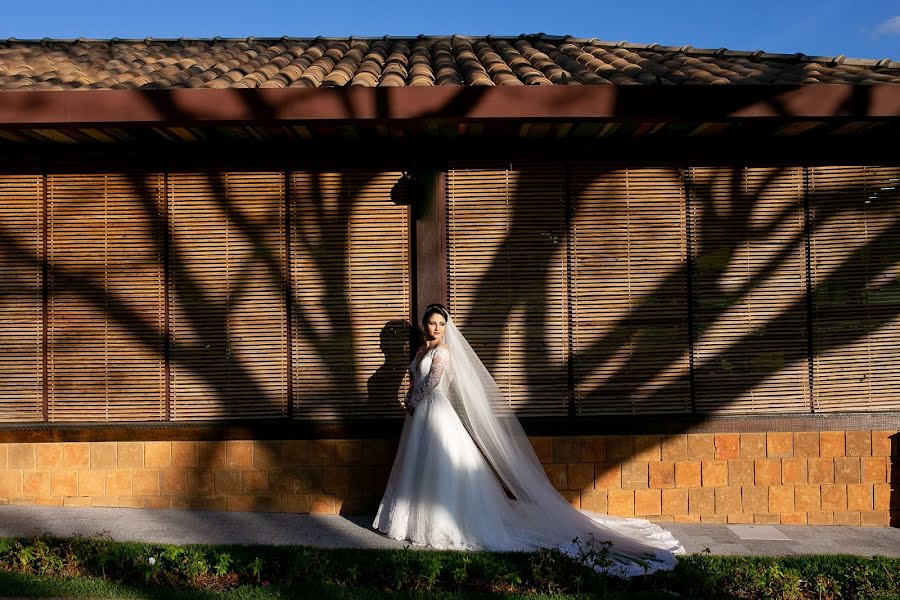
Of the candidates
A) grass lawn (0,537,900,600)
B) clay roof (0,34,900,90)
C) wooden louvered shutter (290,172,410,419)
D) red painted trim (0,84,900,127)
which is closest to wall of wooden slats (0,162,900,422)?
wooden louvered shutter (290,172,410,419)

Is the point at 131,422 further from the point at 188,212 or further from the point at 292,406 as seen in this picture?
the point at 188,212

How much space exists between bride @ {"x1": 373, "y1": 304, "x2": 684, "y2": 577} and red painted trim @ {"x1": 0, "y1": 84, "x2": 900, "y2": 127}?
164cm

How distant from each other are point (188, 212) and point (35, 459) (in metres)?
2.50

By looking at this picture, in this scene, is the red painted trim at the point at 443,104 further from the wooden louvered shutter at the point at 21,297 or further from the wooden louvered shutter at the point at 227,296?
the wooden louvered shutter at the point at 21,297

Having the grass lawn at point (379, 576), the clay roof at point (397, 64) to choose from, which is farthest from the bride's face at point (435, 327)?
the clay roof at point (397, 64)

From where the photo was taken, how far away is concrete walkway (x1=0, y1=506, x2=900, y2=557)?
18.6ft

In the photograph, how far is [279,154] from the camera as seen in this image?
21.5 feet

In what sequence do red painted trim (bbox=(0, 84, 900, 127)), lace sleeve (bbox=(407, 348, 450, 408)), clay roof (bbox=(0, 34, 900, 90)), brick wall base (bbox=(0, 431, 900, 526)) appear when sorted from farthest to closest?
brick wall base (bbox=(0, 431, 900, 526))
clay roof (bbox=(0, 34, 900, 90))
lace sleeve (bbox=(407, 348, 450, 408))
red painted trim (bbox=(0, 84, 900, 127))

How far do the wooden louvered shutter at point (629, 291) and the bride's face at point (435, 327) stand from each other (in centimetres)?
124

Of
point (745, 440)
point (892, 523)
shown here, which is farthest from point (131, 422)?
point (892, 523)

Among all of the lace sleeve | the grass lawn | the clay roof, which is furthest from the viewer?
the clay roof

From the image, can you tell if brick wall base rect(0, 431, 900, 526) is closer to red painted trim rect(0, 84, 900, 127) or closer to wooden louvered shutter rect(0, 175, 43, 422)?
wooden louvered shutter rect(0, 175, 43, 422)

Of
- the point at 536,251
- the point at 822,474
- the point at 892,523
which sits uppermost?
the point at 536,251

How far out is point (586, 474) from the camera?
6477mm
